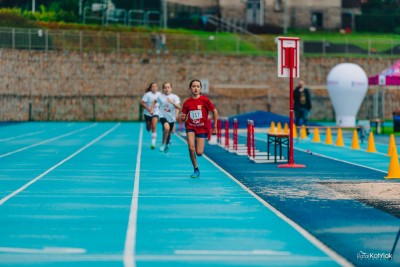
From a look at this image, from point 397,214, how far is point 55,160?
45.7 feet

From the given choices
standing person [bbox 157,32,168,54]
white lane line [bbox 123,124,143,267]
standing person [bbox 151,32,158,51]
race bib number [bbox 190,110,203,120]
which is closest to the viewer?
white lane line [bbox 123,124,143,267]

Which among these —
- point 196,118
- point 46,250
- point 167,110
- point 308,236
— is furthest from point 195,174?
point 46,250

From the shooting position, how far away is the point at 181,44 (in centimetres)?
7325

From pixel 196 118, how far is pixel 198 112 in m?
0.14

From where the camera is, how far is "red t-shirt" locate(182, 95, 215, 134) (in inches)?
810

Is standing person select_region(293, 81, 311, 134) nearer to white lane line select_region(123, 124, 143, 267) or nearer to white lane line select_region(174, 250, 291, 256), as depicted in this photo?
white lane line select_region(123, 124, 143, 267)

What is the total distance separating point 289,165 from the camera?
23969mm

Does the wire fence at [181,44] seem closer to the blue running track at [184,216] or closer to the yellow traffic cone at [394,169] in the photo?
the blue running track at [184,216]

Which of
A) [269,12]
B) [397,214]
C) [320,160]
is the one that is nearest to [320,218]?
[397,214]

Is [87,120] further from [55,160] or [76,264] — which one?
[76,264]

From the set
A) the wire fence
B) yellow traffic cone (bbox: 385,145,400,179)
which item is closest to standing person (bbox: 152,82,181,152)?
yellow traffic cone (bbox: 385,145,400,179)

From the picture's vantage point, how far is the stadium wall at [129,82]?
67125mm

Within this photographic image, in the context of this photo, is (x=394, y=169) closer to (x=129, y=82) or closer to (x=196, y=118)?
(x=196, y=118)

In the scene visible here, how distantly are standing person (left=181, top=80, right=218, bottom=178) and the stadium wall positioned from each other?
44655 millimetres
